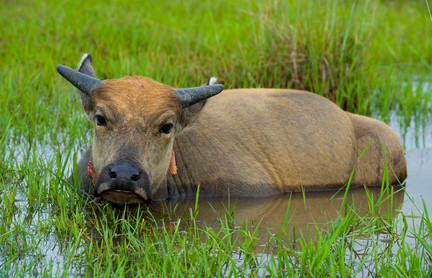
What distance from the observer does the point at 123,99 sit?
5.14 m

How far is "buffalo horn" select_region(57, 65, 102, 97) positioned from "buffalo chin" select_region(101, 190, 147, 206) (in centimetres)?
90

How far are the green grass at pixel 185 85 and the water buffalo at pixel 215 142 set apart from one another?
1.26ft

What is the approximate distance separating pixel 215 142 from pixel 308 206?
1.03 m

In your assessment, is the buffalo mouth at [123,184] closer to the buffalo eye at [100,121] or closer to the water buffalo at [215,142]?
the water buffalo at [215,142]

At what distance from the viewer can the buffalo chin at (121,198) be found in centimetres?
479

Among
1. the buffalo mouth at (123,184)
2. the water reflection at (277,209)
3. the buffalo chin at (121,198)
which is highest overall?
the buffalo mouth at (123,184)

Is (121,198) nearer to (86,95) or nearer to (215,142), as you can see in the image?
(86,95)

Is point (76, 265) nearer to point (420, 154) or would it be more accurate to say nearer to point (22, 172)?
point (22, 172)

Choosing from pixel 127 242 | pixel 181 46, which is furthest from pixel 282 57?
pixel 127 242

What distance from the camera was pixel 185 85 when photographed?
8.31 meters

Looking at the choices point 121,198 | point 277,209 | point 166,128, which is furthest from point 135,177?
point 277,209

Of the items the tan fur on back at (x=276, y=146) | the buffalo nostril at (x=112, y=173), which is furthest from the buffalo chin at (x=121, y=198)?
the tan fur on back at (x=276, y=146)

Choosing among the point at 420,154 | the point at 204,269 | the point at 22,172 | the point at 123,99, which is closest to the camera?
the point at 204,269

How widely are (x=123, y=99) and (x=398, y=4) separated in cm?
1184
